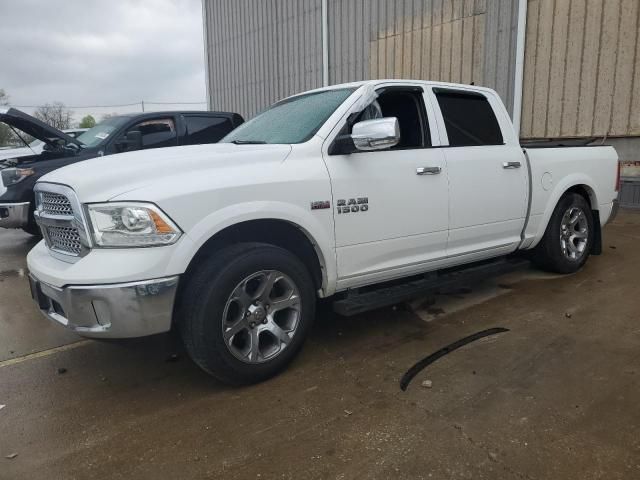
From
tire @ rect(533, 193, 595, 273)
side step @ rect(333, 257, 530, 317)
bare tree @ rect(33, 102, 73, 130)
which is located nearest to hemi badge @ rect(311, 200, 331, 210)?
side step @ rect(333, 257, 530, 317)

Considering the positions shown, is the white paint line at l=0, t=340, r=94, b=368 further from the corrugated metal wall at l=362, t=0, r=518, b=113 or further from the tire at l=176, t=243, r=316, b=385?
the corrugated metal wall at l=362, t=0, r=518, b=113

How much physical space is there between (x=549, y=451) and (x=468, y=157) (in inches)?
94.1

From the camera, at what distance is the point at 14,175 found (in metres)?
6.72

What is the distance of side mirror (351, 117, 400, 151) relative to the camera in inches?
124

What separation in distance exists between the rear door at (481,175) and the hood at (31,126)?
4832 mm

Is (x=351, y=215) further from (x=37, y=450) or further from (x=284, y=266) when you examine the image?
(x=37, y=450)

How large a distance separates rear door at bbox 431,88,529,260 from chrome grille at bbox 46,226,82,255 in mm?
2622

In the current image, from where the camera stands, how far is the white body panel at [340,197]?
279 centimetres

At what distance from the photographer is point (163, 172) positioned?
291 cm

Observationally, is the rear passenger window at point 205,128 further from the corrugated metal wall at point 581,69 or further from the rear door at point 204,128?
the corrugated metal wall at point 581,69

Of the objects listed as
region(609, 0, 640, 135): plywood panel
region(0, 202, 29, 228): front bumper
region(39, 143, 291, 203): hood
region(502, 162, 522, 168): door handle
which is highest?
region(609, 0, 640, 135): plywood panel

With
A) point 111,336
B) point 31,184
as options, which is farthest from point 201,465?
point 31,184

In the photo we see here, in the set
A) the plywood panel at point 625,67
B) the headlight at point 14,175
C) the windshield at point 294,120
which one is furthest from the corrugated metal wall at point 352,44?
the headlight at point 14,175

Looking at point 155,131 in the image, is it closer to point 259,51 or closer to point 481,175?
point 481,175
